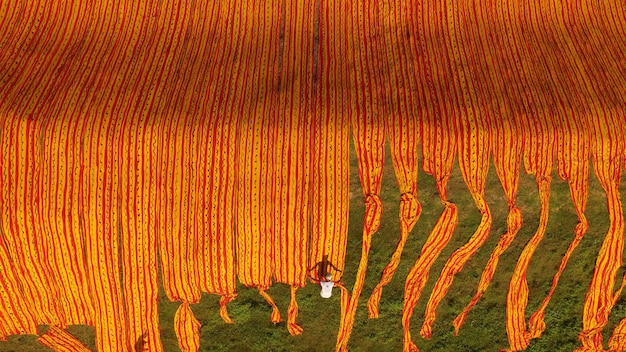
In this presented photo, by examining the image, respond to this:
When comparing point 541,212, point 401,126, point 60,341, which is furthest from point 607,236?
point 60,341

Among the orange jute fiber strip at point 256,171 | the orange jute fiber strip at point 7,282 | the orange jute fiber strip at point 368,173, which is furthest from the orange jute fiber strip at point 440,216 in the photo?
the orange jute fiber strip at point 7,282

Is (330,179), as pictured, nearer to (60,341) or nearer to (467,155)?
(467,155)

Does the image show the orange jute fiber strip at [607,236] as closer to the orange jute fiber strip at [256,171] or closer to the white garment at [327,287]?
the white garment at [327,287]

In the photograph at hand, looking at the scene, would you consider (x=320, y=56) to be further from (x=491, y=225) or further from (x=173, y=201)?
(x=491, y=225)

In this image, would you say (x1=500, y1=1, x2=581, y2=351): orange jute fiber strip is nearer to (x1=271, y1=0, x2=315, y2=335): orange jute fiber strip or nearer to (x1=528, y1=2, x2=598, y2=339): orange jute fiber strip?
(x1=528, y1=2, x2=598, y2=339): orange jute fiber strip

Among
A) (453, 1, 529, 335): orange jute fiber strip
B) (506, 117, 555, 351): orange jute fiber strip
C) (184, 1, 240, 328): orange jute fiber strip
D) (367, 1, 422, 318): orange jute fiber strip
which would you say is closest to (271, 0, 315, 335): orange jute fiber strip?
(184, 1, 240, 328): orange jute fiber strip

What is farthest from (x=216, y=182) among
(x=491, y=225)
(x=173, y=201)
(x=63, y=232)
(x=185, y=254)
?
(x=491, y=225)

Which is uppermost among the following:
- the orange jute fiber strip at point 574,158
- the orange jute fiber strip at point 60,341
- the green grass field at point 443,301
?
the orange jute fiber strip at point 574,158
